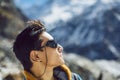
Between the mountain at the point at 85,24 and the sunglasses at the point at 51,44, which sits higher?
the sunglasses at the point at 51,44

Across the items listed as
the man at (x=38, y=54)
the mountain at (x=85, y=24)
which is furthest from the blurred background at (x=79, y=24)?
the man at (x=38, y=54)

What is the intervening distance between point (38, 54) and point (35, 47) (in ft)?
0.23

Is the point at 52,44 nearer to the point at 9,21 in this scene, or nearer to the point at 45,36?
the point at 45,36

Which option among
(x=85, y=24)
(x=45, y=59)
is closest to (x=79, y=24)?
(x=85, y=24)

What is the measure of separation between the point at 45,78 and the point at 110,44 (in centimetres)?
3068

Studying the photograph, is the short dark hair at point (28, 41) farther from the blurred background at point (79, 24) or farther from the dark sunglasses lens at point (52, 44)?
the blurred background at point (79, 24)

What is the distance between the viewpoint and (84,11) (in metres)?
40.1

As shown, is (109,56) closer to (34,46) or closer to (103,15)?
(103,15)

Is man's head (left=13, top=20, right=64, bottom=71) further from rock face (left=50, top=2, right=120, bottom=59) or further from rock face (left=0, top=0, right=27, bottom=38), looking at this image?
rock face (left=50, top=2, right=120, bottom=59)

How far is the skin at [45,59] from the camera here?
4309 millimetres

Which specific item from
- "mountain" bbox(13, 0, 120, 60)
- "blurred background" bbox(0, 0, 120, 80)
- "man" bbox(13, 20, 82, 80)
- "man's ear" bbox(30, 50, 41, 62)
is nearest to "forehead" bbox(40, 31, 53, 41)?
"man" bbox(13, 20, 82, 80)

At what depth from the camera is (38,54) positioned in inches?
170

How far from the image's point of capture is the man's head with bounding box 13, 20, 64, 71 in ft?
13.9

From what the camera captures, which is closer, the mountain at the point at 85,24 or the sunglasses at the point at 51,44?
the sunglasses at the point at 51,44
